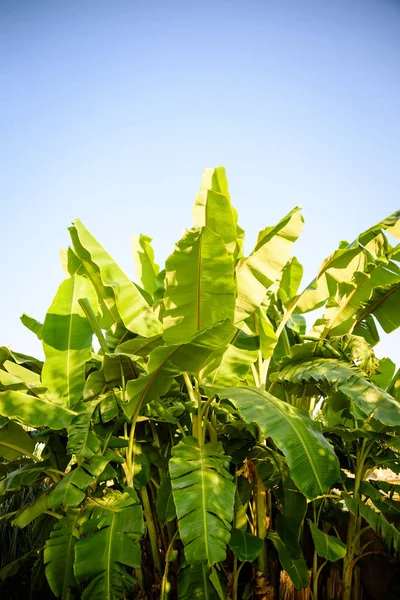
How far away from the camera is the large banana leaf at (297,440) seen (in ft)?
8.47

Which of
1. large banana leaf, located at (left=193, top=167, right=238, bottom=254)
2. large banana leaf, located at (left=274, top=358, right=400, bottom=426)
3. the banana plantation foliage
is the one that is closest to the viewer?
large banana leaf, located at (left=274, top=358, right=400, bottom=426)

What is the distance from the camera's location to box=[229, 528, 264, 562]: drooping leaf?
3.02m

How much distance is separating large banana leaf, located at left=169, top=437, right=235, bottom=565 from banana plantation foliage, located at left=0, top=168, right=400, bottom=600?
10mm

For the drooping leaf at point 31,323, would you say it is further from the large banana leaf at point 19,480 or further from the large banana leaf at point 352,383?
the large banana leaf at point 352,383

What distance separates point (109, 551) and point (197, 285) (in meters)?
1.91

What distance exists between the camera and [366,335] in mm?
4531

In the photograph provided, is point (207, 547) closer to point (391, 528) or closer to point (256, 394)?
point (256, 394)

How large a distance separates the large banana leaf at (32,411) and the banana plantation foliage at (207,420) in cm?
1

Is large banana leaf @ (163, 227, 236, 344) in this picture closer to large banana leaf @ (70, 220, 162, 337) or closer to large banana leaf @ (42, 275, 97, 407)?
large banana leaf @ (70, 220, 162, 337)

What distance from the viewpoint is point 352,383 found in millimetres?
3057

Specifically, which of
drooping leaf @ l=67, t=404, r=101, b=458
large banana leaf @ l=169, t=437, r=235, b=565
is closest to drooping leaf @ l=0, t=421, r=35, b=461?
drooping leaf @ l=67, t=404, r=101, b=458

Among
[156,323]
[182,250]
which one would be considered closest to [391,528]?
[156,323]

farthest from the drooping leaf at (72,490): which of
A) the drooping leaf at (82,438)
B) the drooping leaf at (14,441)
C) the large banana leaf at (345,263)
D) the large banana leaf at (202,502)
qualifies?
the large banana leaf at (345,263)

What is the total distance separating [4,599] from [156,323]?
11.9 feet
